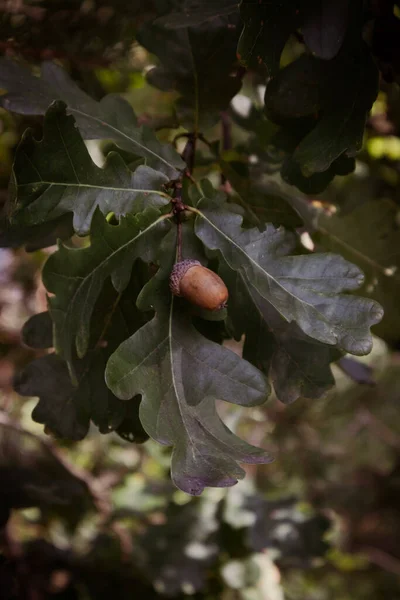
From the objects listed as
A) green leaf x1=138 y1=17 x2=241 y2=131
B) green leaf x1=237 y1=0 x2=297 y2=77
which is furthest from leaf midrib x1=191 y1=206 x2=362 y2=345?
green leaf x1=138 y1=17 x2=241 y2=131

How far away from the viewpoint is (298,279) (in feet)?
2.42

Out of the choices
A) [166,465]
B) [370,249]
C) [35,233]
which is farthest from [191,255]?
[166,465]

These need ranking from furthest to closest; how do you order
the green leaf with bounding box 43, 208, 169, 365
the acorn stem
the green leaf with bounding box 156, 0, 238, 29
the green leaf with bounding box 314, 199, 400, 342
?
the green leaf with bounding box 314, 199, 400, 342 < the green leaf with bounding box 156, 0, 238, 29 < the acorn stem < the green leaf with bounding box 43, 208, 169, 365

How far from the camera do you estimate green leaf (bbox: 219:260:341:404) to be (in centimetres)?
84

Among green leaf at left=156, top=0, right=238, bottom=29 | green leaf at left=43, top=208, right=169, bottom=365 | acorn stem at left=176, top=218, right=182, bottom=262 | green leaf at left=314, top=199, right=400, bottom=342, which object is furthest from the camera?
green leaf at left=314, top=199, right=400, bottom=342

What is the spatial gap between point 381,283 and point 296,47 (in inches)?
28.5

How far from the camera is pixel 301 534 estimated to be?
170 centimetres

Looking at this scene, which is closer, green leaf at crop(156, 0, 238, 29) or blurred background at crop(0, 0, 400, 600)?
green leaf at crop(156, 0, 238, 29)

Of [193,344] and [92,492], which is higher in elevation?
[193,344]

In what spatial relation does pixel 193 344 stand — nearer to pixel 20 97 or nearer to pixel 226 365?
pixel 226 365

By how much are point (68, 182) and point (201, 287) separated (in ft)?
0.72

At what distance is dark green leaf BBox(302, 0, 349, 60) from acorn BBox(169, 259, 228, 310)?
1.14 ft

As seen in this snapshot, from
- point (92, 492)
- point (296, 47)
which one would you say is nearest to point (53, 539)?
point (92, 492)

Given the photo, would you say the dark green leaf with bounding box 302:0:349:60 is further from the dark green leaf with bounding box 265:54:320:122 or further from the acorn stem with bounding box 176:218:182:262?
the acorn stem with bounding box 176:218:182:262
